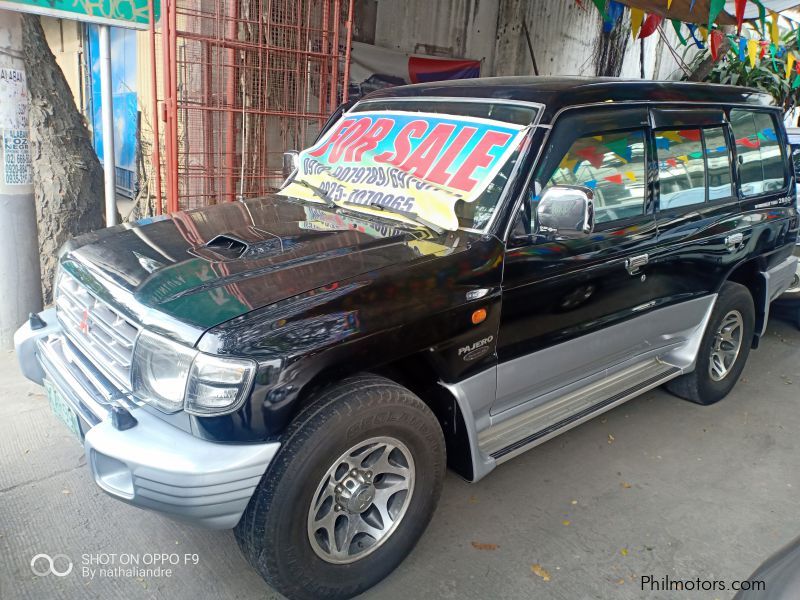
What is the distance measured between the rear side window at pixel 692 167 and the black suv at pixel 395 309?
0.01 metres

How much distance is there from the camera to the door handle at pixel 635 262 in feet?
10.8

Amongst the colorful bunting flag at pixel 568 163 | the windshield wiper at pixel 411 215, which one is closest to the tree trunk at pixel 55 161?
the windshield wiper at pixel 411 215

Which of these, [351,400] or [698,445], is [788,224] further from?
[351,400]

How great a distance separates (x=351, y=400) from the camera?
91.4 inches

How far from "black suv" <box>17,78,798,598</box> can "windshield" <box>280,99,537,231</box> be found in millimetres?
14

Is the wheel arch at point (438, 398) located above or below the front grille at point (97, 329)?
below

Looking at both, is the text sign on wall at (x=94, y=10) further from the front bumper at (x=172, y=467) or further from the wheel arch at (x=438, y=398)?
the wheel arch at (x=438, y=398)

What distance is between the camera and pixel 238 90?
643 cm

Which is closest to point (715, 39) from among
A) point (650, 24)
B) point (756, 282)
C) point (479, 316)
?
point (650, 24)

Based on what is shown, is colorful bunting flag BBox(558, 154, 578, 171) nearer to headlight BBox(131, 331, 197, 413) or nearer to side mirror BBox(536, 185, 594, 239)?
side mirror BBox(536, 185, 594, 239)

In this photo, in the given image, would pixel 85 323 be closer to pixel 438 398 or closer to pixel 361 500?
pixel 361 500

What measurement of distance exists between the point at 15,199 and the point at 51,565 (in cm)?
283

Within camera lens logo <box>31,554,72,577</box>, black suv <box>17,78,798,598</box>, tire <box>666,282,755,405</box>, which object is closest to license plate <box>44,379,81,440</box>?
black suv <box>17,78,798,598</box>

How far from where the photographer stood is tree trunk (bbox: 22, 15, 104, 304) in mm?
5414
